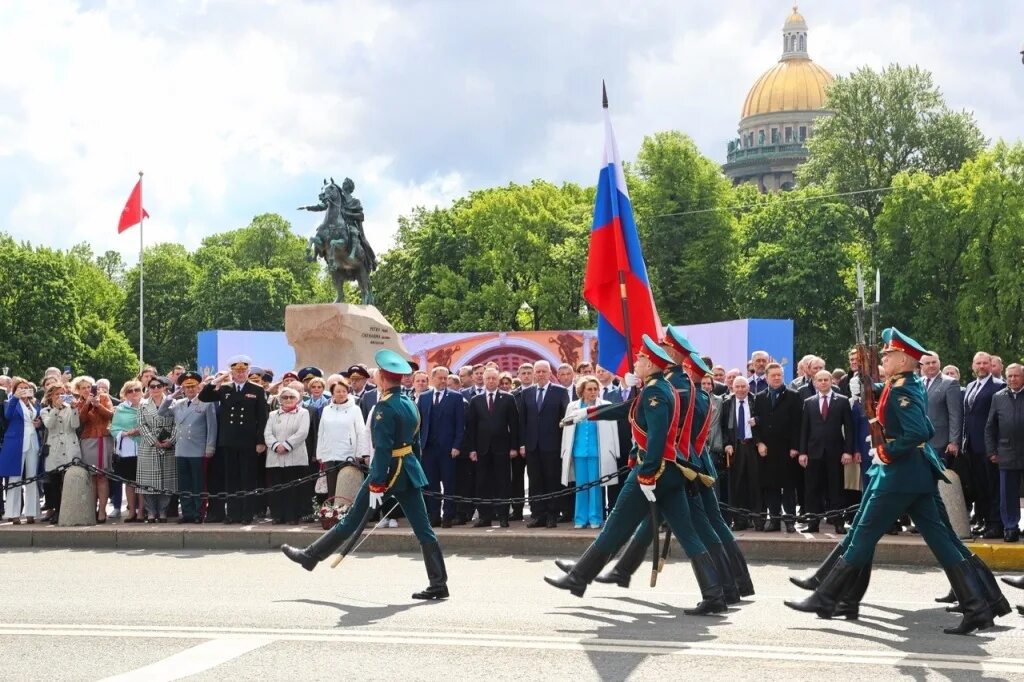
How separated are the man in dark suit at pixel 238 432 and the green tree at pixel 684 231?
4205 cm

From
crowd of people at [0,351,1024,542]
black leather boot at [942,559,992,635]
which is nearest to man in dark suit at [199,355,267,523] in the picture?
crowd of people at [0,351,1024,542]

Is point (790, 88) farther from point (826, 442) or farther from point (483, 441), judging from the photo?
point (826, 442)

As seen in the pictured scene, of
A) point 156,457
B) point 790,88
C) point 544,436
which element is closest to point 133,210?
point 156,457

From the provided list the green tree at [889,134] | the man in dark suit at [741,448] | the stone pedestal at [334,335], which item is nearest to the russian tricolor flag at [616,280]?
the man in dark suit at [741,448]

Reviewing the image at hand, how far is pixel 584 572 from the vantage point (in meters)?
9.80

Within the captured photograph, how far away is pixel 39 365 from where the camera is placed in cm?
6328

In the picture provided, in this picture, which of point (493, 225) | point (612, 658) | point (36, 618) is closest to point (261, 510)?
point (36, 618)

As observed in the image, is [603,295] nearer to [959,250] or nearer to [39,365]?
[959,250]

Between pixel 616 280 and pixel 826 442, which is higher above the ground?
pixel 616 280

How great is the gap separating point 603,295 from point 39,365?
53.8 m

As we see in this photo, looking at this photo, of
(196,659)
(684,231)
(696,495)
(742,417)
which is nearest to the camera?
(196,659)

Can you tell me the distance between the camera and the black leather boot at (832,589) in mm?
9234

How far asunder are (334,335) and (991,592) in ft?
63.1

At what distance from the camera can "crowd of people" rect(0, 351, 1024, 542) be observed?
14484 mm
